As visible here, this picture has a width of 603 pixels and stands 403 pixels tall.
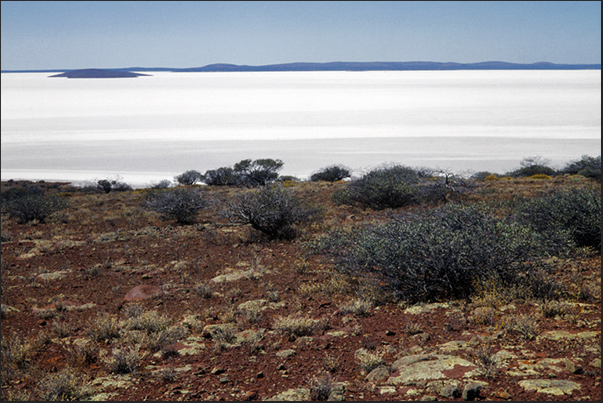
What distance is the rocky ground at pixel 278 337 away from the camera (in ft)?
11.9

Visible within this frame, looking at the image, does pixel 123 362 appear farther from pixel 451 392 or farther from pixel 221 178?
pixel 221 178

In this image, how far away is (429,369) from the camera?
3.73 m

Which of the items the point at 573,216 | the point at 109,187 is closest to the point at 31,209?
the point at 109,187

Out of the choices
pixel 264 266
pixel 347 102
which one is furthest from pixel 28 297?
pixel 347 102

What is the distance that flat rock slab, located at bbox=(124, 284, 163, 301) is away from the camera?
275 inches

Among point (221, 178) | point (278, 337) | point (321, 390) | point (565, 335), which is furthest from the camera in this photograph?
point (221, 178)

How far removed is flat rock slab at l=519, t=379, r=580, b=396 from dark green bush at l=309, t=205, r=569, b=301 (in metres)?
1.80

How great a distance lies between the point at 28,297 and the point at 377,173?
10443 mm

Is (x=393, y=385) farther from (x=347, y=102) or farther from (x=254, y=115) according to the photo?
(x=347, y=102)

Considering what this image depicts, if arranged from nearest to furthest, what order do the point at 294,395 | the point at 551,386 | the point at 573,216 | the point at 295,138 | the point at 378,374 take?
the point at 551,386 → the point at 294,395 → the point at 378,374 → the point at 573,216 → the point at 295,138

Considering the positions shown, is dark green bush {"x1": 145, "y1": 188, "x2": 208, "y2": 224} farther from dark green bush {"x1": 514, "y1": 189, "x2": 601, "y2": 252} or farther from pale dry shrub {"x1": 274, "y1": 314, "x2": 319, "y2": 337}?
dark green bush {"x1": 514, "y1": 189, "x2": 601, "y2": 252}

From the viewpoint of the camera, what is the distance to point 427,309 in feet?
17.2

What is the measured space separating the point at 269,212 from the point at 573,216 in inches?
238

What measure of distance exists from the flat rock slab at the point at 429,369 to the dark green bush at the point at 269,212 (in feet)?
21.1
